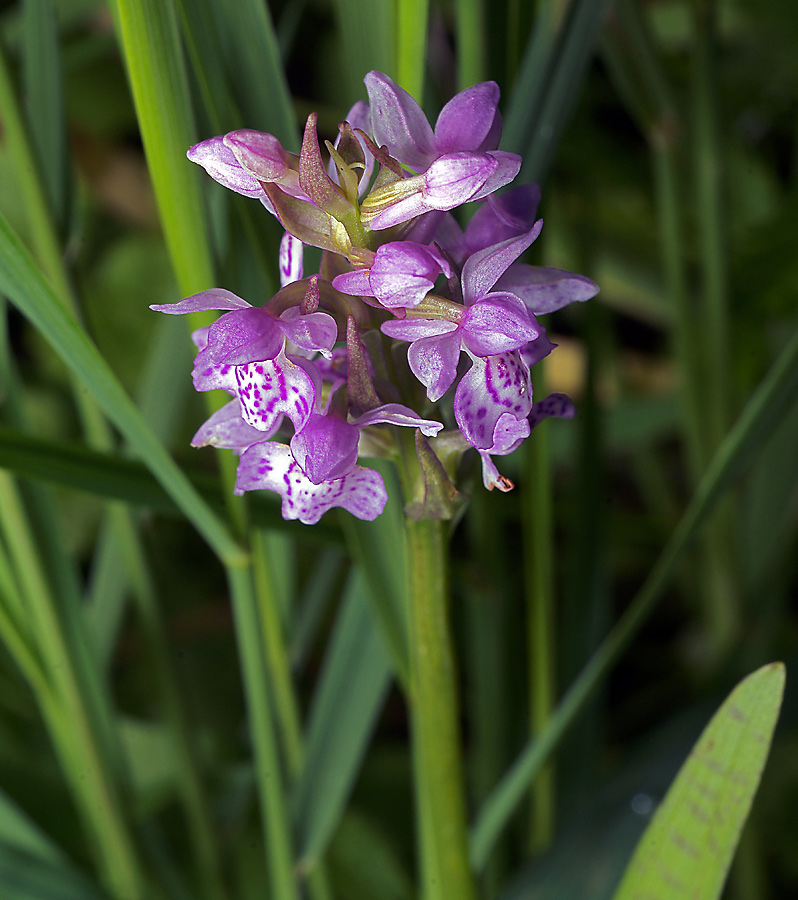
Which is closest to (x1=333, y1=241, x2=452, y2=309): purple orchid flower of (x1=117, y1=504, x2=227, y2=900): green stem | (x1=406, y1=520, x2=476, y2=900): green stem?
(x1=406, y1=520, x2=476, y2=900): green stem

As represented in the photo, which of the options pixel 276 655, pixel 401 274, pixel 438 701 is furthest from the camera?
pixel 276 655

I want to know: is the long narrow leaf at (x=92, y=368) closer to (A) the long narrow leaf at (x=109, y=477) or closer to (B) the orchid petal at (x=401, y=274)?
(A) the long narrow leaf at (x=109, y=477)

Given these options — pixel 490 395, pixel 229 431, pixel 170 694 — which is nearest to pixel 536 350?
pixel 490 395

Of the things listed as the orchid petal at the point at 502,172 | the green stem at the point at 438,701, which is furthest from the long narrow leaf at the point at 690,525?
the orchid petal at the point at 502,172

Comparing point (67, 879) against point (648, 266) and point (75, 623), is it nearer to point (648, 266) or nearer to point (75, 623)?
point (75, 623)

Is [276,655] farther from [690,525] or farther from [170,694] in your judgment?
[690,525]

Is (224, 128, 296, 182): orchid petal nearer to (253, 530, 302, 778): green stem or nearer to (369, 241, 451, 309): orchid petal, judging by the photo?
(369, 241, 451, 309): orchid petal
